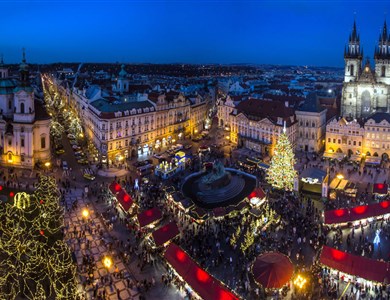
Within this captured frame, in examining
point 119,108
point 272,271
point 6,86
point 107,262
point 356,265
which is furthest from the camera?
point 119,108

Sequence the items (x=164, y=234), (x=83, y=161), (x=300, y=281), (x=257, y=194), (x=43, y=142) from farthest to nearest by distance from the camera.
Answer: (x=83, y=161) < (x=43, y=142) < (x=257, y=194) < (x=164, y=234) < (x=300, y=281)

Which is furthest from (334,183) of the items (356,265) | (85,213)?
(85,213)

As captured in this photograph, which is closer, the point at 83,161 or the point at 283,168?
the point at 283,168

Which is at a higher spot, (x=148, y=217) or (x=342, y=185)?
(x=342, y=185)

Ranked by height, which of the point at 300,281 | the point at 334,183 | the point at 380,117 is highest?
the point at 380,117

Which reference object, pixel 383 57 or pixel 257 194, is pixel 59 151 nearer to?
pixel 257 194

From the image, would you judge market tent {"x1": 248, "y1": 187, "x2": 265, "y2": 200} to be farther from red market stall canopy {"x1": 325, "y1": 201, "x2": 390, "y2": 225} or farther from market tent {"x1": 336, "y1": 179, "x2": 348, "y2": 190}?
market tent {"x1": 336, "y1": 179, "x2": 348, "y2": 190}

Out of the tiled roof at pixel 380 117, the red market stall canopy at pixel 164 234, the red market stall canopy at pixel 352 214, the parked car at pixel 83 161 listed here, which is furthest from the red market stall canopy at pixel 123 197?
the tiled roof at pixel 380 117
